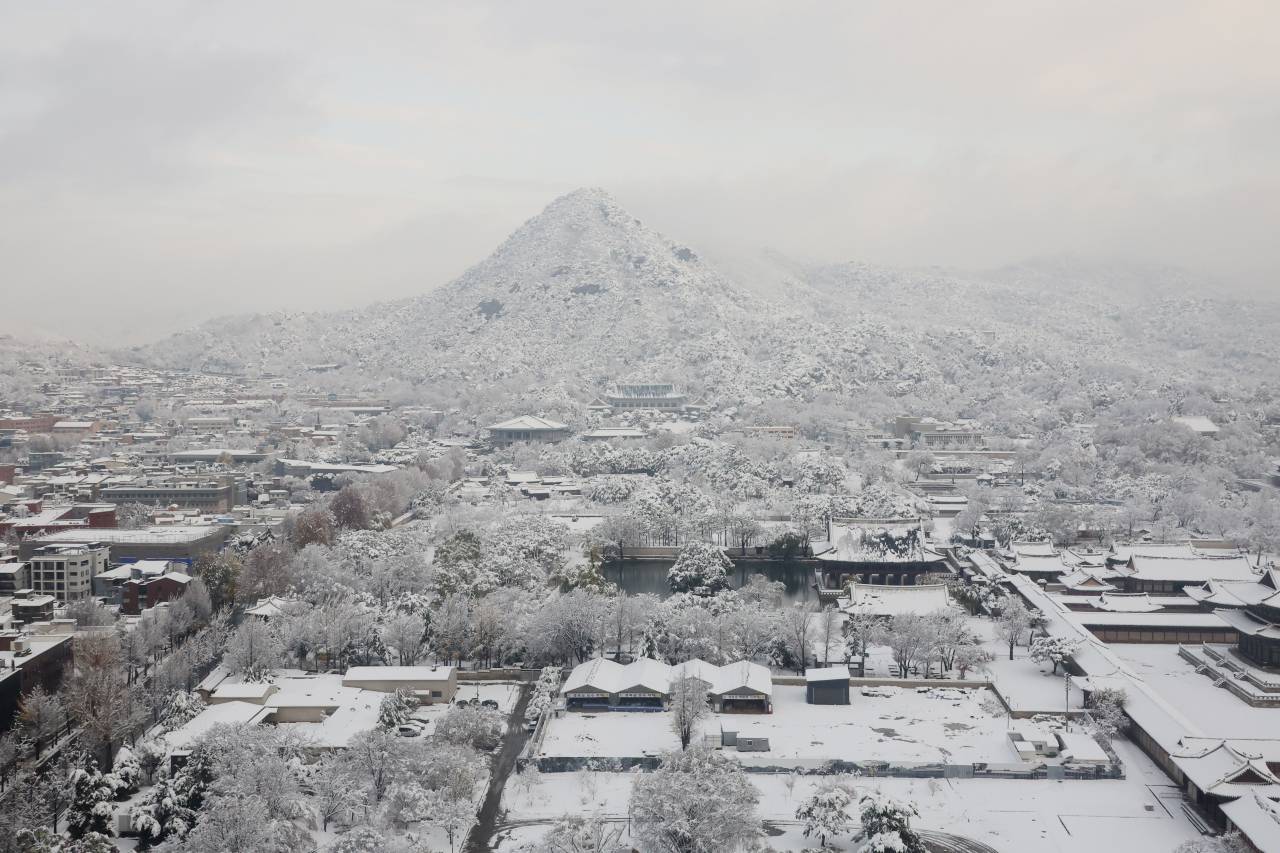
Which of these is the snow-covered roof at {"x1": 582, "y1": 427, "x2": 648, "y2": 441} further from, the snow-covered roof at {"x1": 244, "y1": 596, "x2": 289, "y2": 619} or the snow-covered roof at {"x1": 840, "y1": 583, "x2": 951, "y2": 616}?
the snow-covered roof at {"x1": 244, "y1": 596, "x2": 289, "y2": 619}

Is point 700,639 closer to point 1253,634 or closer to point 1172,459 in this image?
point 1253,634

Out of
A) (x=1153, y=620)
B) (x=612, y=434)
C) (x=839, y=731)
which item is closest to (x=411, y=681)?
(x=839, y=731)

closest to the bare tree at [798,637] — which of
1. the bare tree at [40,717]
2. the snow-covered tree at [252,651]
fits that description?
the snow-covered tree at [252,651]

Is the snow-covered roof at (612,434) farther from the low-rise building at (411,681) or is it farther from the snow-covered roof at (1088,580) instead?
the low-rise building at (411,681)

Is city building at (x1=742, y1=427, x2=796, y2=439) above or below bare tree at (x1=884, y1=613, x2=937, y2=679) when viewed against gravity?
above

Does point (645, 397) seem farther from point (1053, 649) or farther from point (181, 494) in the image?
point (1053, 649)

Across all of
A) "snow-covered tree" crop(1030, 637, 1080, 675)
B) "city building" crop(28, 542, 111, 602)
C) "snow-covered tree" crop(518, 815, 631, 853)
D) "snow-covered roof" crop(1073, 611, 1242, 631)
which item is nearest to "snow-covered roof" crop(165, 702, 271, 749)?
"snow-covered tree" crop(518, 815, 631, 853)
